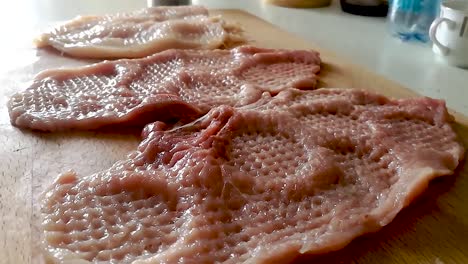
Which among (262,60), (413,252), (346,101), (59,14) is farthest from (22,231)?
(59,14)

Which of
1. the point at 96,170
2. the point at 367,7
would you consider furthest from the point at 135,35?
the point at 367,7

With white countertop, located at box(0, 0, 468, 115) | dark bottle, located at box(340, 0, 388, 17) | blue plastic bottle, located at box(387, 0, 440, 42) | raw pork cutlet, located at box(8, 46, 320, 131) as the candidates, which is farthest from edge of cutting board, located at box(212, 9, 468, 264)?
dark bottle, located at box(340, 0, 388, 17)

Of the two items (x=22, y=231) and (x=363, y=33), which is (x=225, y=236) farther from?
(x=363, y=33)

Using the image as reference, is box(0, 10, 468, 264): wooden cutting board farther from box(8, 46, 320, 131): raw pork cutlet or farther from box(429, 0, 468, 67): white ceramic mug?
box(429, 0, 468, 67): white ceramic mug

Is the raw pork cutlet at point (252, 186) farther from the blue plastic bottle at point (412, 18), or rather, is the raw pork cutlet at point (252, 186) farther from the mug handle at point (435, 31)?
the blue plastic bottle at point (412, 18)

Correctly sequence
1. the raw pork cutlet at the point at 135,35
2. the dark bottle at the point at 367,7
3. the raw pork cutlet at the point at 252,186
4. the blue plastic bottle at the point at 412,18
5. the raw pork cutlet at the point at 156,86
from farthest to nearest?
the dark bottle at the point at 367,7
the blue plastic bottle at the point at 412,18
the raw pork cutlet at the point at 135,35
the raw pork cutlet at the point at 156,86
the raw pork cutlet at the point at 252,186

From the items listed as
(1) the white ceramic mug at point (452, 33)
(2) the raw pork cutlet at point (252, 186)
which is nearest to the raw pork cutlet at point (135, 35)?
(2) the raw pork cutlet at point (252, 186)
